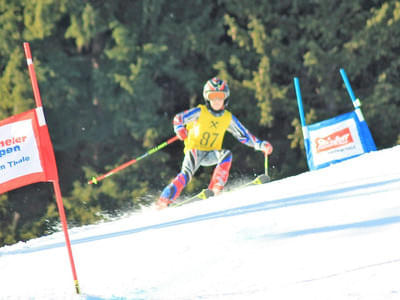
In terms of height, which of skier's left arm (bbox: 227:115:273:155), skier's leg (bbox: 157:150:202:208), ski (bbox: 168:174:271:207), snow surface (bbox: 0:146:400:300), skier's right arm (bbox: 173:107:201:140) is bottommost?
snow surface (bbox: 0:146:400:300)

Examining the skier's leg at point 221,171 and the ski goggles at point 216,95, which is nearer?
the ski goggles at point 216,95

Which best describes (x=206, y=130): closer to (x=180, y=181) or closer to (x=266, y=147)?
(x=180, y=181)

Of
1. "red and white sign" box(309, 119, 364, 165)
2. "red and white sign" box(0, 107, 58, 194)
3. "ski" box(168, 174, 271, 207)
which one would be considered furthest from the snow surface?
"red and white sign" box(309, 119, 364, 165)

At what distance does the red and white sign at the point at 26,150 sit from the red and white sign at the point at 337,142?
18.4 feet

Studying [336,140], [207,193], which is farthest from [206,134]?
[336,140]

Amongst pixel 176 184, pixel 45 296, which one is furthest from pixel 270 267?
pixel 176 184

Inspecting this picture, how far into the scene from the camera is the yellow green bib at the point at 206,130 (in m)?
7.59

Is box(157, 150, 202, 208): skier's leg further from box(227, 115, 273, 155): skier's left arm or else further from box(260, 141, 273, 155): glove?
box(260, 141, 273, 155): glove

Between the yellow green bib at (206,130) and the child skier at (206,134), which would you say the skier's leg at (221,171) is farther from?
the yellow green bib at (206,130)

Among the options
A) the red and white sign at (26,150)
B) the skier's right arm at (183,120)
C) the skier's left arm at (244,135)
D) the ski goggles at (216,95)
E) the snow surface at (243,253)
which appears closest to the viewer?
the snow surface at (243,253)

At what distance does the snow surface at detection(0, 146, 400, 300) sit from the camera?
3746 millimetres

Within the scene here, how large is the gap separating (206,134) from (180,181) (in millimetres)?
652

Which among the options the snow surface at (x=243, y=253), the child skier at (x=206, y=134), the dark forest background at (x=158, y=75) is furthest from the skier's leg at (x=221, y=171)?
the dark forest background at (x=158, y=75)

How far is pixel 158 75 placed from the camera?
15.5 metres
